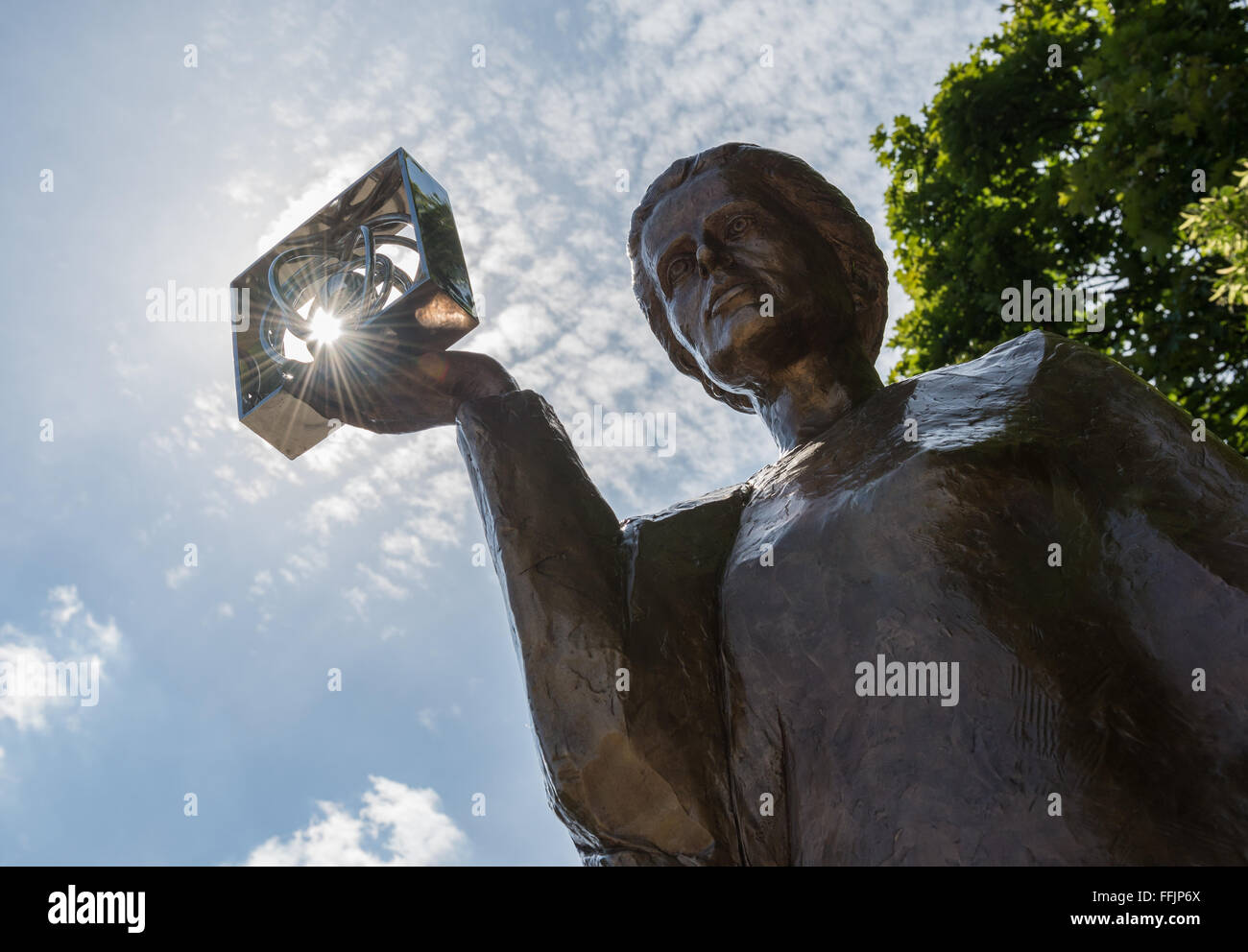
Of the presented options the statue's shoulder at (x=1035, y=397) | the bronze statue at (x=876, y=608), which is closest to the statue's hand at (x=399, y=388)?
the bronze statue at (x=876, y=608)

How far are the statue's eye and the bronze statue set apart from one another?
0.33 ft

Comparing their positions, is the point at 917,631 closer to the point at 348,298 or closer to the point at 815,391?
the point at 815,391

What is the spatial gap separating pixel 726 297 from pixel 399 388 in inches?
38.9

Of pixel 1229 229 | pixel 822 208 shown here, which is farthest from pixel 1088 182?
pixel 822 208

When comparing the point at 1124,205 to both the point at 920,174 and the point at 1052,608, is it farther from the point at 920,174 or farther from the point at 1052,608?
the point at 1052,608

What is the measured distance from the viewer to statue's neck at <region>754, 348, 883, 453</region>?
3.52 metres

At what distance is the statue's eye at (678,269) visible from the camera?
363 centimetres

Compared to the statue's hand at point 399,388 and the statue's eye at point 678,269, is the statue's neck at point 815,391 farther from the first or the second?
the statue's hand at point 399,388

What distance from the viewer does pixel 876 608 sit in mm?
2695

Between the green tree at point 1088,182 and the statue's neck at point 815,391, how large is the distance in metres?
4.92

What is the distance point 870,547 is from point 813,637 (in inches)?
10.1

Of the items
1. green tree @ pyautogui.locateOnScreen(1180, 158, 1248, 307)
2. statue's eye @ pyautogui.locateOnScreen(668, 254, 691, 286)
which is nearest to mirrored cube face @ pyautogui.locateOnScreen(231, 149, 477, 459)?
statue's eye @ pyautogui.locateOnScreen(668, 254, 691, 286)

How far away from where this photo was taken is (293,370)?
3305 mm
